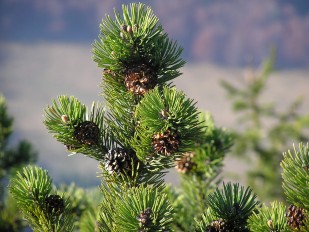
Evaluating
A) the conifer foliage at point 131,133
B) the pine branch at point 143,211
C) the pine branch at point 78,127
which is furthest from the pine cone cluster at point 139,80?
the pine branch at point 143,211

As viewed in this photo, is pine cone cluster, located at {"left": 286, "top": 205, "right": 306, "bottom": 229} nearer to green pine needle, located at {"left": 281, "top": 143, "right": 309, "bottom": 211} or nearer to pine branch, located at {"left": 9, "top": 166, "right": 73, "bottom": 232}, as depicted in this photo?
green pine needle, located at {"left": 281, "top": 143, "right": 309, "bottom": 211}

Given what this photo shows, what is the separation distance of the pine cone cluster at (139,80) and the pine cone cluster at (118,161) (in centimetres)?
18

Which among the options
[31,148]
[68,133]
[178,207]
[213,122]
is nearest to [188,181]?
[178,207]

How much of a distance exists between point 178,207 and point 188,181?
12 centimetres

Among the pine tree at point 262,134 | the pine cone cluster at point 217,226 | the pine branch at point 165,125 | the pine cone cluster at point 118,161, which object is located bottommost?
the pine cone cluster at point 217,226

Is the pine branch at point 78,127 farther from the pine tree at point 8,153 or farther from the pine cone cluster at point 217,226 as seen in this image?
the pine tree at point 8,153

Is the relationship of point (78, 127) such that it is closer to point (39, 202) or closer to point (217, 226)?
point (39, 202)

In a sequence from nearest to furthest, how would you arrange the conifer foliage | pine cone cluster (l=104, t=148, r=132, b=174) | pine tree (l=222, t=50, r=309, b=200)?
the conifer foliage → pine cone cluster (l=104, t=148, r=132, b=174) → pine tree (l=222, t=50, r=309, b=200)

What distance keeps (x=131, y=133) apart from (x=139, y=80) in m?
0.17

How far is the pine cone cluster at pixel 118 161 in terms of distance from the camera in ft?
4.77

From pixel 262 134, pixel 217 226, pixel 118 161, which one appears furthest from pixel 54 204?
pixel 262 134

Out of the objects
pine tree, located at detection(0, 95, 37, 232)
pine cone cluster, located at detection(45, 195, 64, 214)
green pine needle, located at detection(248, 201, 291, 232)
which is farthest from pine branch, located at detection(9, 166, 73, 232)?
pine tree, located at detection(0, 95, 37, 232)

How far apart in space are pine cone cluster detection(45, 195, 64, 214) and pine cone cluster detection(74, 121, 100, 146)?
18cm

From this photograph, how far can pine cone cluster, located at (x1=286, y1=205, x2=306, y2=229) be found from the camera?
1.26 metres
